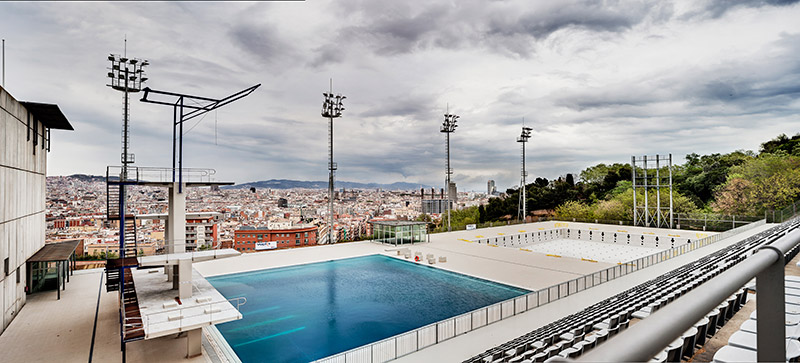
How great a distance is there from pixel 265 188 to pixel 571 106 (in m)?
41.5

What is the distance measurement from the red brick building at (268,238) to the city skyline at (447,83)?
4.18 m

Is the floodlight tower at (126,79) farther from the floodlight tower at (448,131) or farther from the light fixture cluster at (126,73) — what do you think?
the floodlight tower at (448,131)

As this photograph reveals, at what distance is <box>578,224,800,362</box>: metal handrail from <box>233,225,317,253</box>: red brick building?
2813cm

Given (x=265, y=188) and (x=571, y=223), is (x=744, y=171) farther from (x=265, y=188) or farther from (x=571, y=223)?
→ (x=265, y=188)

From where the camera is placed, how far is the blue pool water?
43.2ft

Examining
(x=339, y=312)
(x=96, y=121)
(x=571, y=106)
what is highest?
(x=571, y=106)

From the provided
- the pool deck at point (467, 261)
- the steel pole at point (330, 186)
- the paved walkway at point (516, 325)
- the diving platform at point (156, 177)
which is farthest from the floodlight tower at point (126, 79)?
the paved walkway at point (516, 325)

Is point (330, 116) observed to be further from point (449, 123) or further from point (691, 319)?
point (691, 319)

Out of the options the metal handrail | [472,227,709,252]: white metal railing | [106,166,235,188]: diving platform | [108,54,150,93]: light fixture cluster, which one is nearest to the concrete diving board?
[106,166,235,188]: diving platform

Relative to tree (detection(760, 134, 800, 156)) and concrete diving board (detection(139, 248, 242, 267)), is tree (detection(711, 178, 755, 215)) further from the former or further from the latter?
concrete diving board (detection(139, 248, 242, 267))

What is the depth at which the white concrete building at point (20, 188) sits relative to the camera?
1331 cm

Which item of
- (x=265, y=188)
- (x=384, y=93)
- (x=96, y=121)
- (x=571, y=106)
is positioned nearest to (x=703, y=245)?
(x=571, y=106)

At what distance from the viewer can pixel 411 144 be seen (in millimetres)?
55344

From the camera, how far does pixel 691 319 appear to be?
2.36 feet
